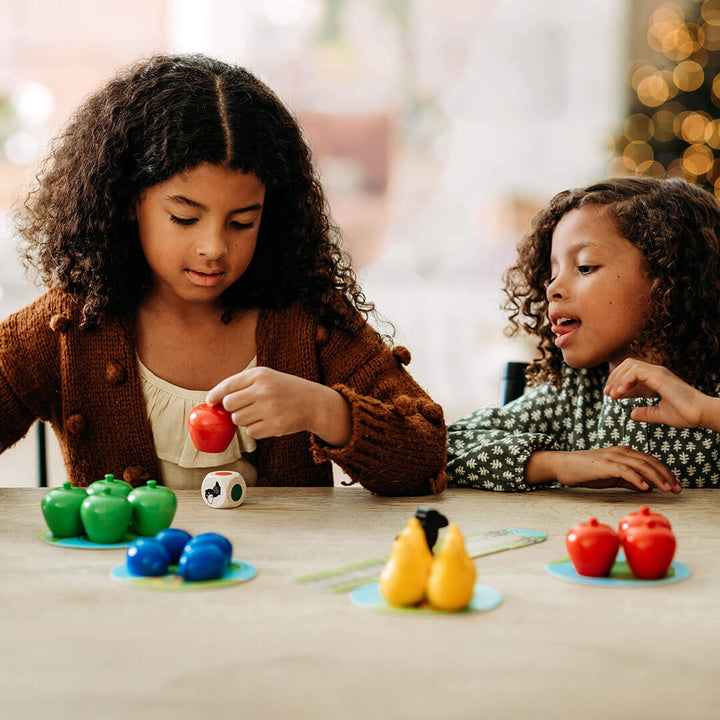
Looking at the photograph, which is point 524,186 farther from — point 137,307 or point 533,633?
point 533,633

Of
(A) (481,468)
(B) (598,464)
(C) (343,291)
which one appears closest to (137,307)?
(C) (343,291)

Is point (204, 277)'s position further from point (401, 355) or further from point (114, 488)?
point (114, 488)

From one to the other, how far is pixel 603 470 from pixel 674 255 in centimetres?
38

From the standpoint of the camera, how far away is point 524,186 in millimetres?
4824

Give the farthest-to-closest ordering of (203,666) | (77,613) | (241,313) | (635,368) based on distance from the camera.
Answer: (241,313), (635,368), (77,613), (203,666)

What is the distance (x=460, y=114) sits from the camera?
15.6 feet

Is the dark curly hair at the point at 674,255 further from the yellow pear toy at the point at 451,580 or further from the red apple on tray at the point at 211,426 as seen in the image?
the yellow pear toy at the point at 451,580

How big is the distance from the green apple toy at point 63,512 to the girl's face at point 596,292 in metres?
0.81

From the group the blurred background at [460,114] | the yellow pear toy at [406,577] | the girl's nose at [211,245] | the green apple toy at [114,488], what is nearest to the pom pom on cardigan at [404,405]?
the girl's nose at [211,245]

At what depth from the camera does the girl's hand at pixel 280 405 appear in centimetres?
121

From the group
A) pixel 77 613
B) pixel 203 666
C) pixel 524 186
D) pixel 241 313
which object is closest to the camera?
pixel 203 666

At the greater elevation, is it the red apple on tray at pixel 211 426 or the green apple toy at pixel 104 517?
the red apple on tray at pixel 211 426

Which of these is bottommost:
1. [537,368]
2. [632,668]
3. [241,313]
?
[632,668]

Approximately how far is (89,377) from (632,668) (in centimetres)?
100
